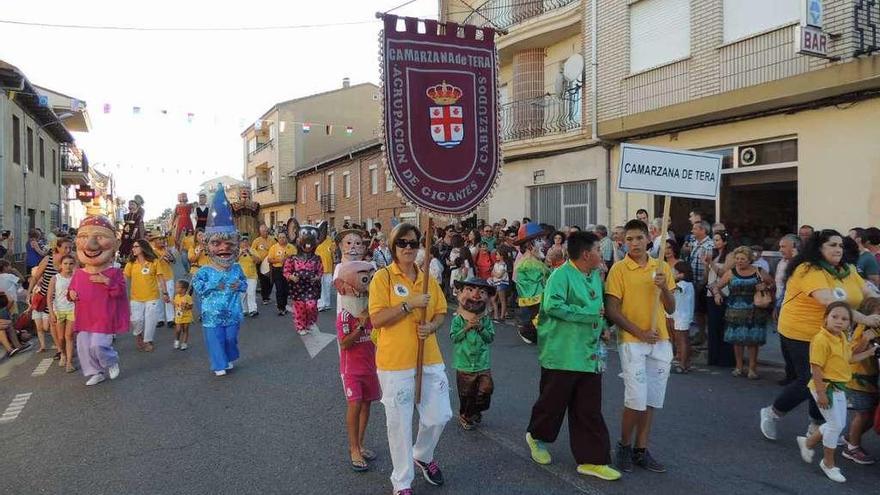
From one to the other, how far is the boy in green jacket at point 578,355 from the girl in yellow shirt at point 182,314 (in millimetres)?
6375

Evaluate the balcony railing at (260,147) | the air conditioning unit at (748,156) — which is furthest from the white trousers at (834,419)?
the balcony railing at (260,147)

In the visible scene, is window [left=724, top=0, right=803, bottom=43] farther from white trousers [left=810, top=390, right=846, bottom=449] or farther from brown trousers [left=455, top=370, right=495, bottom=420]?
brown trousers [left=455, top=370, right=495, bottom=420]

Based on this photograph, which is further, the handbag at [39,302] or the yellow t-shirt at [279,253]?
the yellow t-shirt at [279,253]

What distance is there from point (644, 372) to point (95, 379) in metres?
5.99

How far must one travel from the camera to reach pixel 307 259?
32.0 ft

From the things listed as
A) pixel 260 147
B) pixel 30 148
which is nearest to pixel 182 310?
pixel 30 148

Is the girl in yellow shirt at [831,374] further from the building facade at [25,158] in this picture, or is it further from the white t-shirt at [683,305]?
the building facade at [25,158]

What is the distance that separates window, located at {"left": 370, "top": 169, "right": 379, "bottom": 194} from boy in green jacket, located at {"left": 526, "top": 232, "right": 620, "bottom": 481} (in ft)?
87.7

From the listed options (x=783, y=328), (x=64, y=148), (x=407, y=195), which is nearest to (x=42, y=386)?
(x=407, y=195)

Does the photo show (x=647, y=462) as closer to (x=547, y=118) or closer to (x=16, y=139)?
(x=547, y=118)

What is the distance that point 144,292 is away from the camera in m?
9.62

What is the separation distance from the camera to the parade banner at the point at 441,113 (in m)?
4.50

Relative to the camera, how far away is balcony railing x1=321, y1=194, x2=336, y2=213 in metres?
36.6

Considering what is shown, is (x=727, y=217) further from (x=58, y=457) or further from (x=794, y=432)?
(x=58, y=457)
